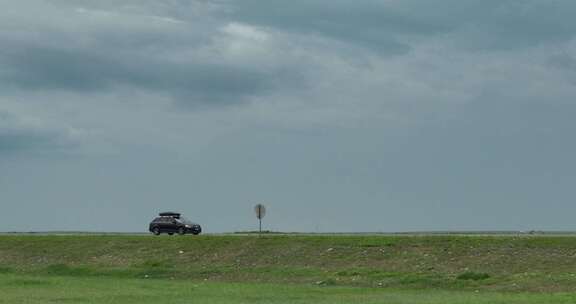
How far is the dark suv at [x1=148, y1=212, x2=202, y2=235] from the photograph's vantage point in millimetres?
85688

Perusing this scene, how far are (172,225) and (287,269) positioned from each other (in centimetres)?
3397

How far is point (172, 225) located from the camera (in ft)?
282

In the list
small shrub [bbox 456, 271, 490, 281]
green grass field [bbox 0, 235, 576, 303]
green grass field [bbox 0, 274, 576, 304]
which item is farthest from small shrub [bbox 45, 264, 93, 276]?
small shrub [bbox 456, 271, 490, 281]

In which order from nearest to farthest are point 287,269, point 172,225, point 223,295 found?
point 223,295
point 287,269
point 172,225

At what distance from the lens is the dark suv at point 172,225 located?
281 ft

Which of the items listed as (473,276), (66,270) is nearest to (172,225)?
(66,270)

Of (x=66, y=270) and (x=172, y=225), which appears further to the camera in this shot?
(x=172, y=225)

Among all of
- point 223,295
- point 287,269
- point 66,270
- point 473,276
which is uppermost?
point 66,270

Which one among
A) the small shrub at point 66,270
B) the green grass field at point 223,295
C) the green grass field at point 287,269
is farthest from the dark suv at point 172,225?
the green grass field at point 223,295

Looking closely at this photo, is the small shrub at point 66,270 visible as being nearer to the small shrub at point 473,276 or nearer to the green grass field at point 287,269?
the green grass field at point 287,269

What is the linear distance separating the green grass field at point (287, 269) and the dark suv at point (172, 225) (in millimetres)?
15651

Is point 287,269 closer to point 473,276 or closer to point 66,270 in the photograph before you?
point 473,276

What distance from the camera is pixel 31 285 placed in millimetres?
45000

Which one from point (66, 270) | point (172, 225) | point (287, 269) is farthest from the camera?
point (172, 225)
